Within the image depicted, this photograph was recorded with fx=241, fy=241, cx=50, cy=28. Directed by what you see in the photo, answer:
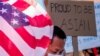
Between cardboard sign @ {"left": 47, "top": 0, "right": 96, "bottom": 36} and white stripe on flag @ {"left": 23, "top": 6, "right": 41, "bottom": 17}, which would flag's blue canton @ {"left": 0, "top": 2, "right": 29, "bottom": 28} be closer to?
white stripe on flag @ {"left": 23, "top": 6, "right": 41, "bottom": 17}

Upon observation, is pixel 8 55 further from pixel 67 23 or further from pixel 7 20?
pixel 67 23

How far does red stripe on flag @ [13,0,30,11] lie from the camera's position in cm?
65

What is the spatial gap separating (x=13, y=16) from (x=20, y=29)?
0.13ft

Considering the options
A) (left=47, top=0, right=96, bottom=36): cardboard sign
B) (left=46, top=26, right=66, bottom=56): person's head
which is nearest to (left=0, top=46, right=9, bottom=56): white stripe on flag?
(left=46, top=26, right=66, bottom=56): person's head

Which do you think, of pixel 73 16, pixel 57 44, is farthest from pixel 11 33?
pixel 73 16

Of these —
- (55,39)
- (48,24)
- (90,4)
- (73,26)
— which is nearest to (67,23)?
(73,26)

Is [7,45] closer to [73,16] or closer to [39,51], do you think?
[39,51]

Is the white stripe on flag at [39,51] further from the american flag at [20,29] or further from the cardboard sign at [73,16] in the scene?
the cardboard sign at [73,16]

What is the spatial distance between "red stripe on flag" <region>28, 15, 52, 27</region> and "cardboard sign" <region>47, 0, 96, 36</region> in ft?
2.19

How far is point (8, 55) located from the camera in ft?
2.04

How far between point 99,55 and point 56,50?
3.67ft

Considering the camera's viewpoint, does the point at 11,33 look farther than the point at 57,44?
No

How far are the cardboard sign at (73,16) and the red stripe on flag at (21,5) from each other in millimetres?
683

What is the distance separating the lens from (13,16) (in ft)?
2.05
